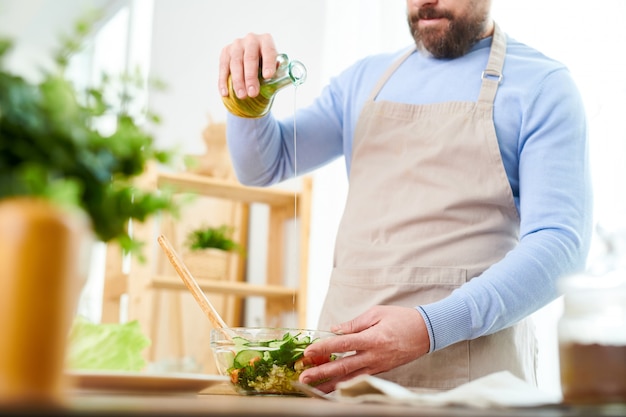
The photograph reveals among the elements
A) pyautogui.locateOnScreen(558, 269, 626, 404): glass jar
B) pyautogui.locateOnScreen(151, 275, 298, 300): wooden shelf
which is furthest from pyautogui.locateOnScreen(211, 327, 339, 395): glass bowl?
pyautogui.locateOnScreen(151, 275, 298, 300): wooden shelf

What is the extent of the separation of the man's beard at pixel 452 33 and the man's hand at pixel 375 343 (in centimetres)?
73

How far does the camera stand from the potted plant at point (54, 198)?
0.44 metres

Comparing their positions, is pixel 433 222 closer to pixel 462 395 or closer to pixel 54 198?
pixel 462 395

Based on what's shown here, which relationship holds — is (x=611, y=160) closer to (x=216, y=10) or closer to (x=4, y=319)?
(x=4, y=319)

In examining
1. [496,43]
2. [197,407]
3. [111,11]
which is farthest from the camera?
[111,11]

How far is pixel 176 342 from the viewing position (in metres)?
3.36

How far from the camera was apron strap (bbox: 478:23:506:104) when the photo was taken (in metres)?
1.63

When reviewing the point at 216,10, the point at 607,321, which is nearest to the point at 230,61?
the point at 607,321

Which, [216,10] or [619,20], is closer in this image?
[619,20]

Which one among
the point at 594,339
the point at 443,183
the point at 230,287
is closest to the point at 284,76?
the point at 443,183

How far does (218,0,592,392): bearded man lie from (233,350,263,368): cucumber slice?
13 centimetres

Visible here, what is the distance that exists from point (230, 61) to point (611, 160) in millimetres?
1100

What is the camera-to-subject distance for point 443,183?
158cm

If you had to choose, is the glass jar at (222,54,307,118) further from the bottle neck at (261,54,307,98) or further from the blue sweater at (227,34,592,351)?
the blue sweater at (227,34,592,351)
